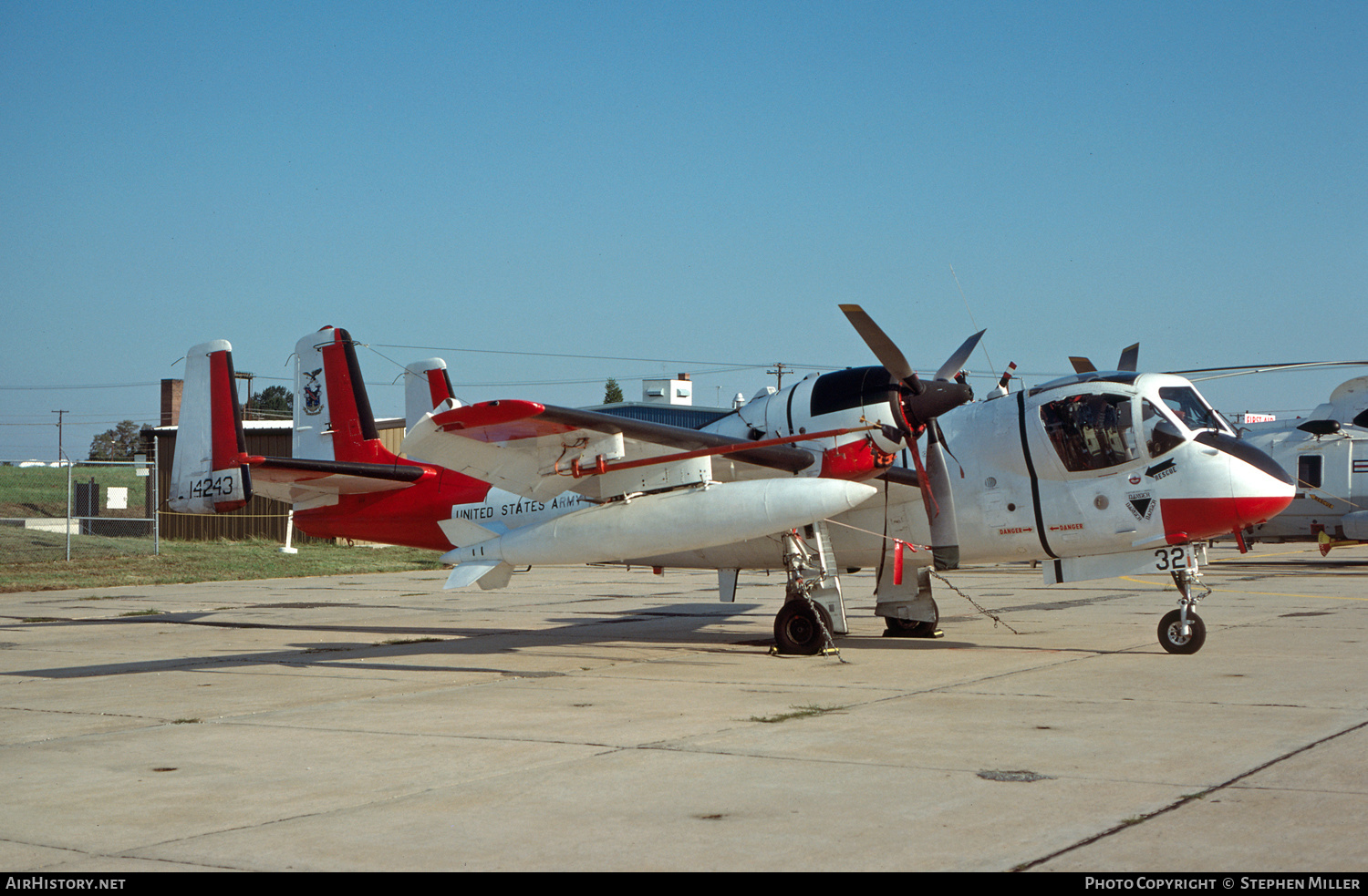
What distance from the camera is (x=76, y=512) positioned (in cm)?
5947

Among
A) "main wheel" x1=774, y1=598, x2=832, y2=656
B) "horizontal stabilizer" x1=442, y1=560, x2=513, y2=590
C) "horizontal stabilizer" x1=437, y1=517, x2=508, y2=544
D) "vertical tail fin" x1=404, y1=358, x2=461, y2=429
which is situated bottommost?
"main wheel" x1=774, y1=598, x2=832, y2=656

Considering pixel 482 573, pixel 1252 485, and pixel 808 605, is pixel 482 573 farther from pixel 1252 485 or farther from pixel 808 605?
pixel 1252 485

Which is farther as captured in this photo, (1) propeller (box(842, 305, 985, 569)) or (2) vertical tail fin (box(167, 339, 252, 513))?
(2) vertical tail fin (box(167, 339, 252, 513))

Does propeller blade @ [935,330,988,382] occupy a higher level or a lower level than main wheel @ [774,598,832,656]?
higher

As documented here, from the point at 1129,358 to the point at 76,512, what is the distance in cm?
5823

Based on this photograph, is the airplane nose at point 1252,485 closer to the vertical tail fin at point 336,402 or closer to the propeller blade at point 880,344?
the propeller blade at point 880,344

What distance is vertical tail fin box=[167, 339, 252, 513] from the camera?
14844mm

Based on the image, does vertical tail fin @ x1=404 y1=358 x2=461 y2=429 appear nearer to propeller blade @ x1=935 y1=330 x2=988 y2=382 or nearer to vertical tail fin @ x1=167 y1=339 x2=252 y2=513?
vertical tail fin @ x1=167 y1=339 x2=252 y2=513

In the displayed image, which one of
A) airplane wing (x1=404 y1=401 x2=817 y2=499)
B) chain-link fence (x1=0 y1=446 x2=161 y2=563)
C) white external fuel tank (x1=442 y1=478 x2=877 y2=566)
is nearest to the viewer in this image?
airplane wing (x1=404 y1=401 x2=817 y2=499)

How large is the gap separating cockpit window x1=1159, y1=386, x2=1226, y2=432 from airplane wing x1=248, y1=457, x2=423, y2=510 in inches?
414

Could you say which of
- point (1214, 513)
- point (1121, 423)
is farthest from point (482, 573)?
point (1214, 513)

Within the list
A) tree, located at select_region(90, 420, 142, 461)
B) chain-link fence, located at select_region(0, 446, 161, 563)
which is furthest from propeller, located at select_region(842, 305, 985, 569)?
tree, located at select_region(90, 420, 142, 461)

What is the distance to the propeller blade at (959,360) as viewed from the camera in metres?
13.7

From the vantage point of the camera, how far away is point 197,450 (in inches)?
605
